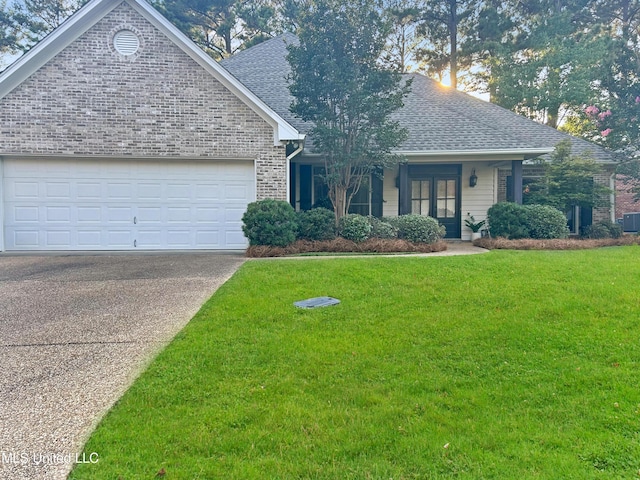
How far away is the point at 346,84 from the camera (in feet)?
30.0

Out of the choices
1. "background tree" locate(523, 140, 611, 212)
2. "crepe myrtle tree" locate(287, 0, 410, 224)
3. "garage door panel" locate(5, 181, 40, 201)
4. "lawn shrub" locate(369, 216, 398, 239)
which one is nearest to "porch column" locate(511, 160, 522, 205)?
"background tree" locate(523, 140, 611, 212)

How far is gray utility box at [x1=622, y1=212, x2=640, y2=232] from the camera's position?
661 inches

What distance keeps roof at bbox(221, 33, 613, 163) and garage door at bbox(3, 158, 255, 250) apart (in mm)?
3101

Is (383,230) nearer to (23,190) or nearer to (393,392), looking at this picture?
(393,392)

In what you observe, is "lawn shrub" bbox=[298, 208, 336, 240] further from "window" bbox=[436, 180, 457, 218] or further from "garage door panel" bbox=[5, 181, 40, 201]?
"garage door panel" bbox=[5, 181, 40, 201]

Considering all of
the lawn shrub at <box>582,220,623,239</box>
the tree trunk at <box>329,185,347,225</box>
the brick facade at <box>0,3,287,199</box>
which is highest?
the brick facade at <box>0,3,287,199</box>

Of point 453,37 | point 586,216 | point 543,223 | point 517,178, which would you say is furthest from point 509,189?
point 453,37

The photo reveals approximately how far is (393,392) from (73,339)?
3.09 metres

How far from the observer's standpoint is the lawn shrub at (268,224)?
28.3 ft

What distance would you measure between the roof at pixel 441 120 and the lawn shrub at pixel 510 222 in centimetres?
158

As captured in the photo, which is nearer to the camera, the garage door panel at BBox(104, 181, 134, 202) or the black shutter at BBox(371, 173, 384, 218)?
the garage door panel at BBox(104, 181, 134, 202)

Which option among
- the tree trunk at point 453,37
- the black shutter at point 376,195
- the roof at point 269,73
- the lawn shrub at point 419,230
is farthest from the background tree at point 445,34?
the lawn shrub at point 419,230

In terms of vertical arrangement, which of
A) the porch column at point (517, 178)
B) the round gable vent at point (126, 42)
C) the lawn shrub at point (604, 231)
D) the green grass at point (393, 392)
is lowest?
the green grass at point (393, 392)

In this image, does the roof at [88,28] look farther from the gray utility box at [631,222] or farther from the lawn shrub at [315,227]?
the gray utility box at [631,222]
